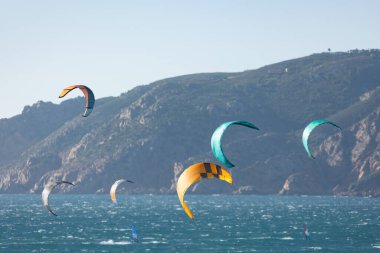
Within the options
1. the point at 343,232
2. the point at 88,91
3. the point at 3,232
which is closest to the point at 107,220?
the point at 3,232

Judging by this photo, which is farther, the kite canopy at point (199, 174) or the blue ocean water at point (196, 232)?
the blue ocean water at point (196, 232)

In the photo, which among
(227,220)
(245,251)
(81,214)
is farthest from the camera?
(81,214)

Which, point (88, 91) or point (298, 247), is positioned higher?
point (88, 91)

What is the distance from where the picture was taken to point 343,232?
4862 inches

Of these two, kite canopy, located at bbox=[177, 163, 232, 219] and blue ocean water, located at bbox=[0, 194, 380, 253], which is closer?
kite canopy, located at bbox=[177, 163, 232, 219]

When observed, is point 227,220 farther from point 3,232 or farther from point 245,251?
point 245,251

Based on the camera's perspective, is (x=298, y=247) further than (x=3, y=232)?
No

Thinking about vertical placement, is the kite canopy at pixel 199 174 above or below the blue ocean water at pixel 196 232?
above

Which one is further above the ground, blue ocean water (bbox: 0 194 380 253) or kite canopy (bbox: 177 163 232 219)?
kite canopy (bbox: 177 163 232 219)

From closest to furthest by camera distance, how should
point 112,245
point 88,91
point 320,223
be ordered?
point 88,91
point 112,245
point 320,223

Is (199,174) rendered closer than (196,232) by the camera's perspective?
Yes

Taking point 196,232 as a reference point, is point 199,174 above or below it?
above

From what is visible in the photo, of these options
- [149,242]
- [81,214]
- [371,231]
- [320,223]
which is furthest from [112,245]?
[81,214]

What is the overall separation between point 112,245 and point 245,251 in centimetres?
1687
